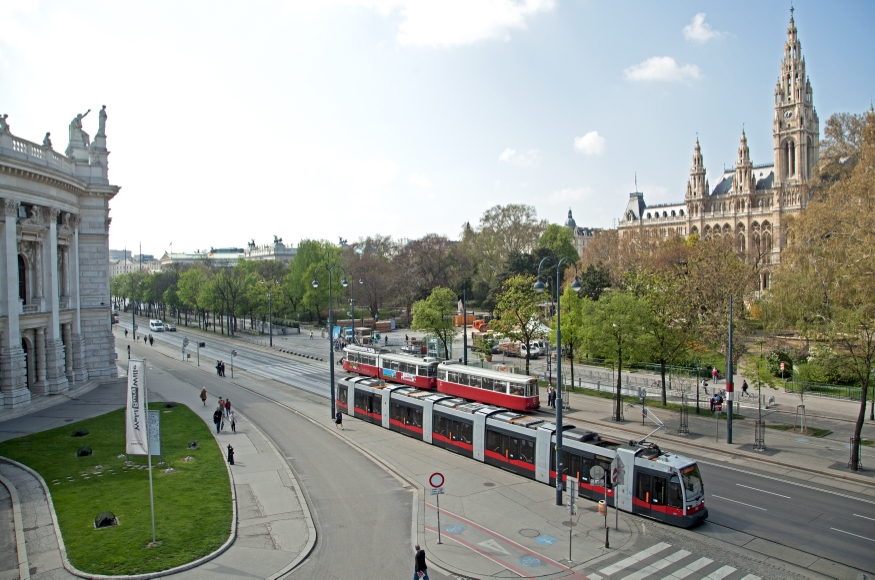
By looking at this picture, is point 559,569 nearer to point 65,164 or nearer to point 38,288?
point 38,288

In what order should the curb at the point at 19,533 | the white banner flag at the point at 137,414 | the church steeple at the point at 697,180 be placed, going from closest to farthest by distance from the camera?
1. the curb at the point at 19,533
2. the white banner flag at the point at 137,414
3. the church steeple at the point at 697,180

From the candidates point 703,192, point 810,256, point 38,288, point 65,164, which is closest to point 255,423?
point 38,288

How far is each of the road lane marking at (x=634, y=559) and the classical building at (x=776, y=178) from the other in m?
98.3

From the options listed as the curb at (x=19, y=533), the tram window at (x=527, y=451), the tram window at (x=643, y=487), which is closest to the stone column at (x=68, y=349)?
the curb at (x=19, y=533)

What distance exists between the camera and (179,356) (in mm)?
70312

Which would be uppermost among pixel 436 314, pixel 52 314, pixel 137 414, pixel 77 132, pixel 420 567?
pixel 77 132

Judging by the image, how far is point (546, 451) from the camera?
23.1m

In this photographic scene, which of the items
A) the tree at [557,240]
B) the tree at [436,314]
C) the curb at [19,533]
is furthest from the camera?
the tree at [557,240]

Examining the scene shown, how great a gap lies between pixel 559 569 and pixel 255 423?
2346cm

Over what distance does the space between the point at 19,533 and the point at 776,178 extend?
132484mm

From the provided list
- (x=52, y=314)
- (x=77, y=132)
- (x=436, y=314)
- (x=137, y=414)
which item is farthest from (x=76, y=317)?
(x=137, y=414)

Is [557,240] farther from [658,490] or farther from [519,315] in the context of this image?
[658,490]

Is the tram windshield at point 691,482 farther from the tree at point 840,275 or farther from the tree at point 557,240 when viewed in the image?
the tree at point 557,240

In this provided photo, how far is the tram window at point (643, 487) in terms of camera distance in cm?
1972
